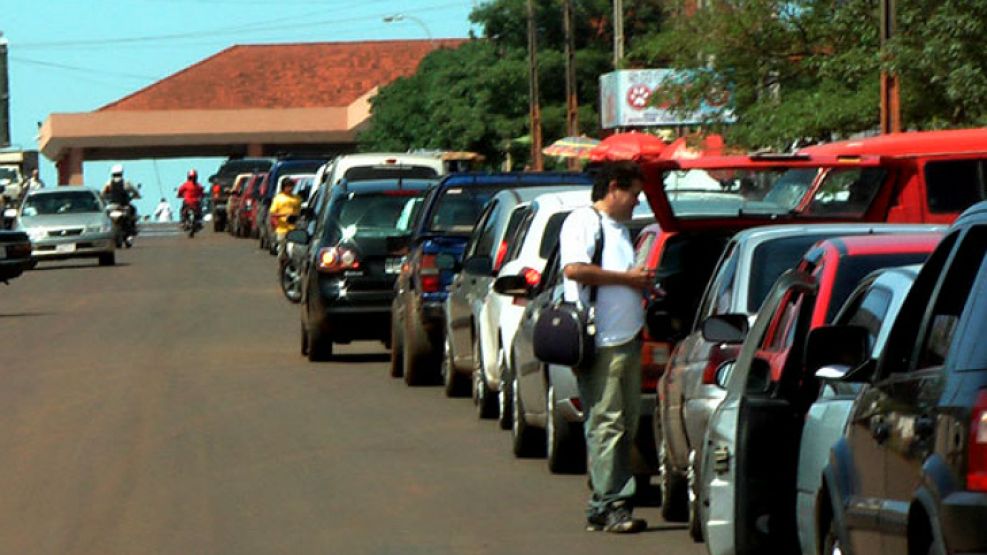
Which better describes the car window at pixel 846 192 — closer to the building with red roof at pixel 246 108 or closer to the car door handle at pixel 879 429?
the car door handle at pixel 879 429

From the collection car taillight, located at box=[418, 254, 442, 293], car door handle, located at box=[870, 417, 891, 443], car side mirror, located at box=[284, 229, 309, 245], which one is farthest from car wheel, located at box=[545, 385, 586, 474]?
car side mirror, located at box=[284, 229, 309, 245]

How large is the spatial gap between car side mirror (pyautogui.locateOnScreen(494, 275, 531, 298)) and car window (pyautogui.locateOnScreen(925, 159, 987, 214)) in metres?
3.88

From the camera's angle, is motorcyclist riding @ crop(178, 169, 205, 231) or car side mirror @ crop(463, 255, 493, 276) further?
motorcyclist riding @ crop(178, 169, 205, 231)

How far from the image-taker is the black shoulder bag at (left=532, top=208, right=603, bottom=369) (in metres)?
12.0

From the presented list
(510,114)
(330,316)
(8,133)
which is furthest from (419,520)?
(8,133)

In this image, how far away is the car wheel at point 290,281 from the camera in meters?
34.0

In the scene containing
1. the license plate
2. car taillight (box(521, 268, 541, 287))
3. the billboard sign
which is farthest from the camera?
the billboard sign

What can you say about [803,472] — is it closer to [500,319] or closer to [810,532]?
[810,532]

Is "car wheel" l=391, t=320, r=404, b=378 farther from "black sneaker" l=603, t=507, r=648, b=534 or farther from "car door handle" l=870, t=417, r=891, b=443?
"car door handle" l=870, t=417, r=891, b=443

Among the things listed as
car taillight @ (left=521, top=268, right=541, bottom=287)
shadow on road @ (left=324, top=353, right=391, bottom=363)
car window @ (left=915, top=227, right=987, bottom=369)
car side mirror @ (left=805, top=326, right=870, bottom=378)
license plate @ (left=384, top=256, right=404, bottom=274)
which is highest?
car window @ (left=915, top=227, right=987, bottom=369)

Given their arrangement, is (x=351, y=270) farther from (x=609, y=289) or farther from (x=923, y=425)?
(x=923, y=425)

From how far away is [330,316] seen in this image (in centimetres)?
2391

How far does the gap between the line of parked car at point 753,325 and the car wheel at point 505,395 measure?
0.03 m

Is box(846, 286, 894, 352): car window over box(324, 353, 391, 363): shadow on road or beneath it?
over
